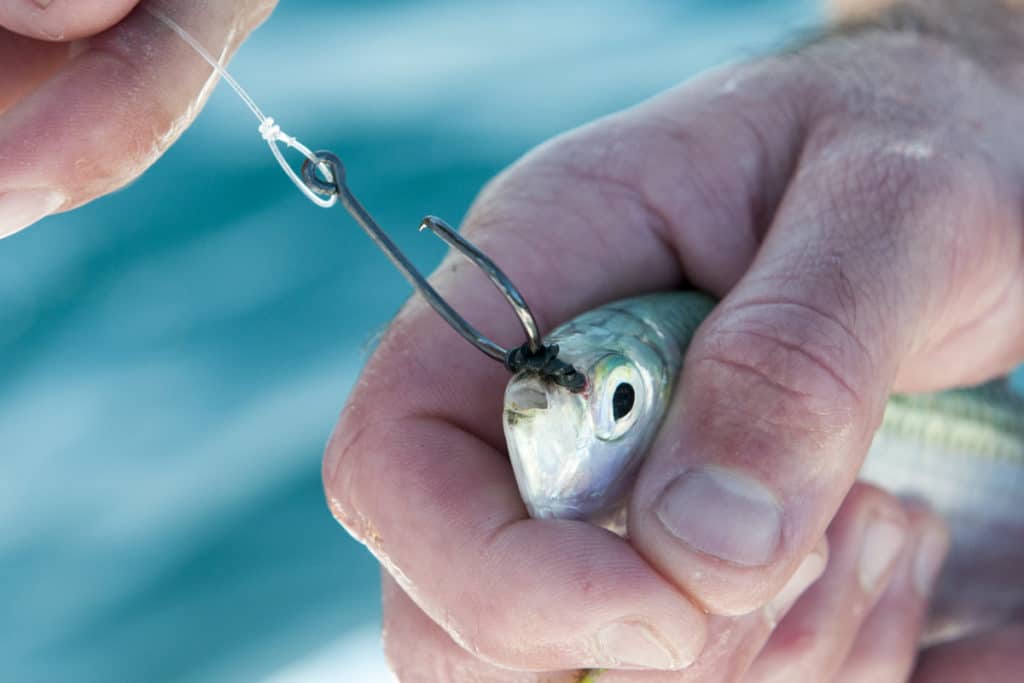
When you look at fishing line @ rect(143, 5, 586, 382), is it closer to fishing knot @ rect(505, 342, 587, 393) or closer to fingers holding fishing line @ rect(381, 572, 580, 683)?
fishing knot @ rect(505, 342, 587, 393)

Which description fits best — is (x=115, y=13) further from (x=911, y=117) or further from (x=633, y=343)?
(x=911, y=117)

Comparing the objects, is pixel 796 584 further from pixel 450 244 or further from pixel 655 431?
pixel 450 244

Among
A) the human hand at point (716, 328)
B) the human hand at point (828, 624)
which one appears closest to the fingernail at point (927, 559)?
the human hand at point (828, 624)

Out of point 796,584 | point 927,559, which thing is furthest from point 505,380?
point 927,559

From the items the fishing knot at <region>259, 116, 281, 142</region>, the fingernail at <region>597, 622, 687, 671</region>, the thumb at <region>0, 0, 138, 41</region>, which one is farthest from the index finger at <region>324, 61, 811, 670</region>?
the thumb at <region>0, 0, 138, 41</region>

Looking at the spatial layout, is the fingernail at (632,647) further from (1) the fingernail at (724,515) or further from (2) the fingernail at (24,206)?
(2) the fingernail at (24,206)

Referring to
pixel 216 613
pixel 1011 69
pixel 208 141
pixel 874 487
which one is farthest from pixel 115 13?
pixel 208 141

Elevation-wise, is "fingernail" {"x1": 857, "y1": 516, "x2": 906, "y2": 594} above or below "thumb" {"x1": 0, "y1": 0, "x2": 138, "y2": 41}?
below
